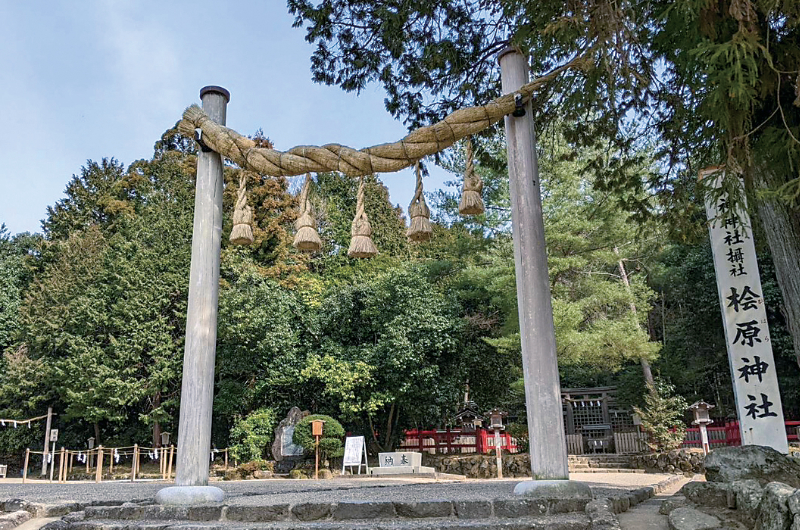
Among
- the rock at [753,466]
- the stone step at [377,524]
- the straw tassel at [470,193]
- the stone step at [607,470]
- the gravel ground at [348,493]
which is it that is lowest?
the stone step at [607,470]

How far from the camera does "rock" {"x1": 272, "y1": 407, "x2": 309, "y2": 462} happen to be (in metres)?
15.7

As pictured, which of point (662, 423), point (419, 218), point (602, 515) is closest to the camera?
point (602, 515)

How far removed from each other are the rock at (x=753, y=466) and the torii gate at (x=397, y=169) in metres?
0.99

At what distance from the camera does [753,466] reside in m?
4.02

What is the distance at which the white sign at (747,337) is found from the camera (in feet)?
16.9

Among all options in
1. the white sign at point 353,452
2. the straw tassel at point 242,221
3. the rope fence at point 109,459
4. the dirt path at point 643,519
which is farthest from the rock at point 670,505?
the rope fence at point 109,459

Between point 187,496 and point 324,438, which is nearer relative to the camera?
point 187,496

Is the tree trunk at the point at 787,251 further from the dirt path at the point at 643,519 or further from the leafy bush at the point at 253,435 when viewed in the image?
the leafy bush at the point at 253,435

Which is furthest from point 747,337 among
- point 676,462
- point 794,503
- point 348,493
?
point 676,462

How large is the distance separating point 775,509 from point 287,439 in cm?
1467

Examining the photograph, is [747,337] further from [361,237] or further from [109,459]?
[109,459]

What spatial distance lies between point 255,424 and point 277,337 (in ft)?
8.47

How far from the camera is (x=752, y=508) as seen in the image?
299cm

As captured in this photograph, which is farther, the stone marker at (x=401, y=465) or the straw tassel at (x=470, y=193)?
the stone marker at (x=401, y=465)
